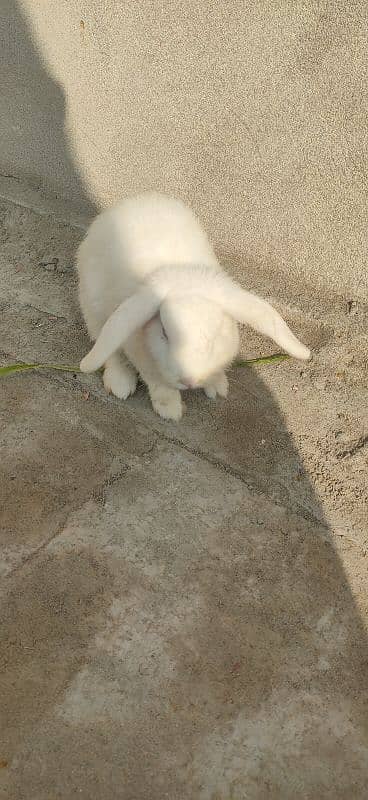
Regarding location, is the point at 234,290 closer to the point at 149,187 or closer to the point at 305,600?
the point at 305,600

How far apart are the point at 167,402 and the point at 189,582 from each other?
2.59 ft

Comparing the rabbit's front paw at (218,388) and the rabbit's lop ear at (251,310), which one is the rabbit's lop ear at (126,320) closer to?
the rabbit's lop ear at (251,310)

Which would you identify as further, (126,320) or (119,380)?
(119,380)

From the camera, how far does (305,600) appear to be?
216 centimetres

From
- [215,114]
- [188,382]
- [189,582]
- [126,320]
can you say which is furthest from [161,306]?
[215,114]

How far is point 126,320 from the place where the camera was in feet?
8.10

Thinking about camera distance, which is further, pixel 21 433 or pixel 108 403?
pixel 108 403

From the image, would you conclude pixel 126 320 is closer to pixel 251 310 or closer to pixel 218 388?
pixel 251 310

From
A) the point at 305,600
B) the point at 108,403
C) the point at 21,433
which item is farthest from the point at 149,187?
the point at 305,600

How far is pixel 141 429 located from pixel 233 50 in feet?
5.94

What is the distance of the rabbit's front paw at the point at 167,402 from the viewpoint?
2.75 m

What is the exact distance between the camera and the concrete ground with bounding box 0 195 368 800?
1.80 meters

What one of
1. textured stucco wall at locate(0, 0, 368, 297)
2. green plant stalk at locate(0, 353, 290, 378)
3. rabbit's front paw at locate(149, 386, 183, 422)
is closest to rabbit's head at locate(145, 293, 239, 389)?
rabbit's front paw at locate(149, 386, 183, 422)

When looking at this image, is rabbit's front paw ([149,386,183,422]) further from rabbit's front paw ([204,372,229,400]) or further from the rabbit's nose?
the rabbit's nose
